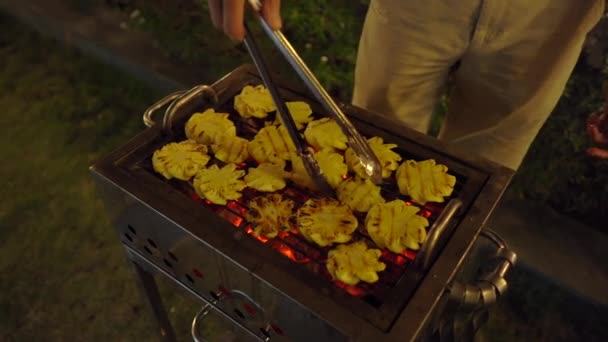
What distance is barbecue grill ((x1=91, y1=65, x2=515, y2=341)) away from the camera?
1.12 metres

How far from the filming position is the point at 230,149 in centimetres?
152

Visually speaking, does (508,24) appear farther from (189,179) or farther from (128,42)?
(128,42)

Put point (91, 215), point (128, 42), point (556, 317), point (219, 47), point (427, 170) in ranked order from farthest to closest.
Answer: point (128, 42) < point (219, 47) < point (91, 215) < point (556, 317) < point (427, 170)

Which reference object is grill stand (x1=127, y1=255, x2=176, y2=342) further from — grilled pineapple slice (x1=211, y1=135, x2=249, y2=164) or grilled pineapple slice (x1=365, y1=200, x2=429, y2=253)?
grilled pineapple slice (x1=365, y1=200, x2=429, y2=253)

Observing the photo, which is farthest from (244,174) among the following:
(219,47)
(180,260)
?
(219,47)

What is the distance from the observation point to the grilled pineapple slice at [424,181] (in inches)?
53.7

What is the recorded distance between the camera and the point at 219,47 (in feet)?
11.7

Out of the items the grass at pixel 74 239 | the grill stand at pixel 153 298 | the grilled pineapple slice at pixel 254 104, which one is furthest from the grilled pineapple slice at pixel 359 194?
the grass at pixel 74 239

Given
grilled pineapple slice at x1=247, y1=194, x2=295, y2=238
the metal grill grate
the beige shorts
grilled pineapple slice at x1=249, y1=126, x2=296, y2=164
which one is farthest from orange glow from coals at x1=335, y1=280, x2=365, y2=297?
the beige shorts

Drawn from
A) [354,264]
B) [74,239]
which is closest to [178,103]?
[354,264]

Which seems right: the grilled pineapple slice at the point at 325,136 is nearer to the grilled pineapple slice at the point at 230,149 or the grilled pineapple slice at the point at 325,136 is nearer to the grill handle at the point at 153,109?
the grilled pineapple slice at the point at 230,149

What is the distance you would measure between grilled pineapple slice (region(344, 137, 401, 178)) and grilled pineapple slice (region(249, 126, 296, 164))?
181 millimetres

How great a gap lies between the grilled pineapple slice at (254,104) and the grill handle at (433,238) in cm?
73

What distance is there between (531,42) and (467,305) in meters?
0.99
